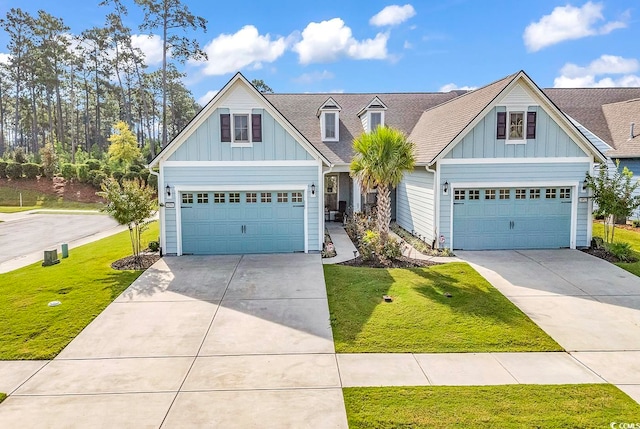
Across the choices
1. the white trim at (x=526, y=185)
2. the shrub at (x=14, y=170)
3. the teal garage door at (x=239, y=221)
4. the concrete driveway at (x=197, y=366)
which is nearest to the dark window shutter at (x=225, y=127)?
the teal garage door at (x=239, y=221)

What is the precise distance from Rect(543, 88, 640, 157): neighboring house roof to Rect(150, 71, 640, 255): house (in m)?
8.71

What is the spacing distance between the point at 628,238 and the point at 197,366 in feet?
56.5

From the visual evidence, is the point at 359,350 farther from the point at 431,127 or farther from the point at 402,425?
the point at 431,127

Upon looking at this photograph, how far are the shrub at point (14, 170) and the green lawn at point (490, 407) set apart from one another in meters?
41.8

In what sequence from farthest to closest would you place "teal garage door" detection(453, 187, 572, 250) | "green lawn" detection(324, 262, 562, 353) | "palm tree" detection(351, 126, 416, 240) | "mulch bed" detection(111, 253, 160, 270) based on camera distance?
1. "teal garage door" detection(453, 187, 572, 250)
2. "mulch bed" detection(111, 253, 160, 270)
3. "palm tree" detection(351, 126, 416, 240)
4. "green lawn" detection(324, 262, 562, 353)

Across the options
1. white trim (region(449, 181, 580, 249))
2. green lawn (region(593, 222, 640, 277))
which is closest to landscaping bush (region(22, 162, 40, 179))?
white trim (region(449, 181, 580, 249))

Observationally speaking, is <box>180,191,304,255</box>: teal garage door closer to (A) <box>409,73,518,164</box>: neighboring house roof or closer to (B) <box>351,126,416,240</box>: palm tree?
(B) <box>351,126,416,240</box>: palm tree

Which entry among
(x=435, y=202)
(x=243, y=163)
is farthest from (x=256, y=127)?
(x=435, y=202)

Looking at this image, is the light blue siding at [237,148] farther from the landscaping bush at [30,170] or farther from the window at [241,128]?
the landscaping bush at [30,170]

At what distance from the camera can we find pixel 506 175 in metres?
15.2

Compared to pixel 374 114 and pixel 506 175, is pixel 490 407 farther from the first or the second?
pixel 374 114

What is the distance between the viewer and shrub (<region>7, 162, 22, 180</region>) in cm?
3819

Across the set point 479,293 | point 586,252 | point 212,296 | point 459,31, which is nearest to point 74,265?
point 212,296

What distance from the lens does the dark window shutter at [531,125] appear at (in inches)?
588
